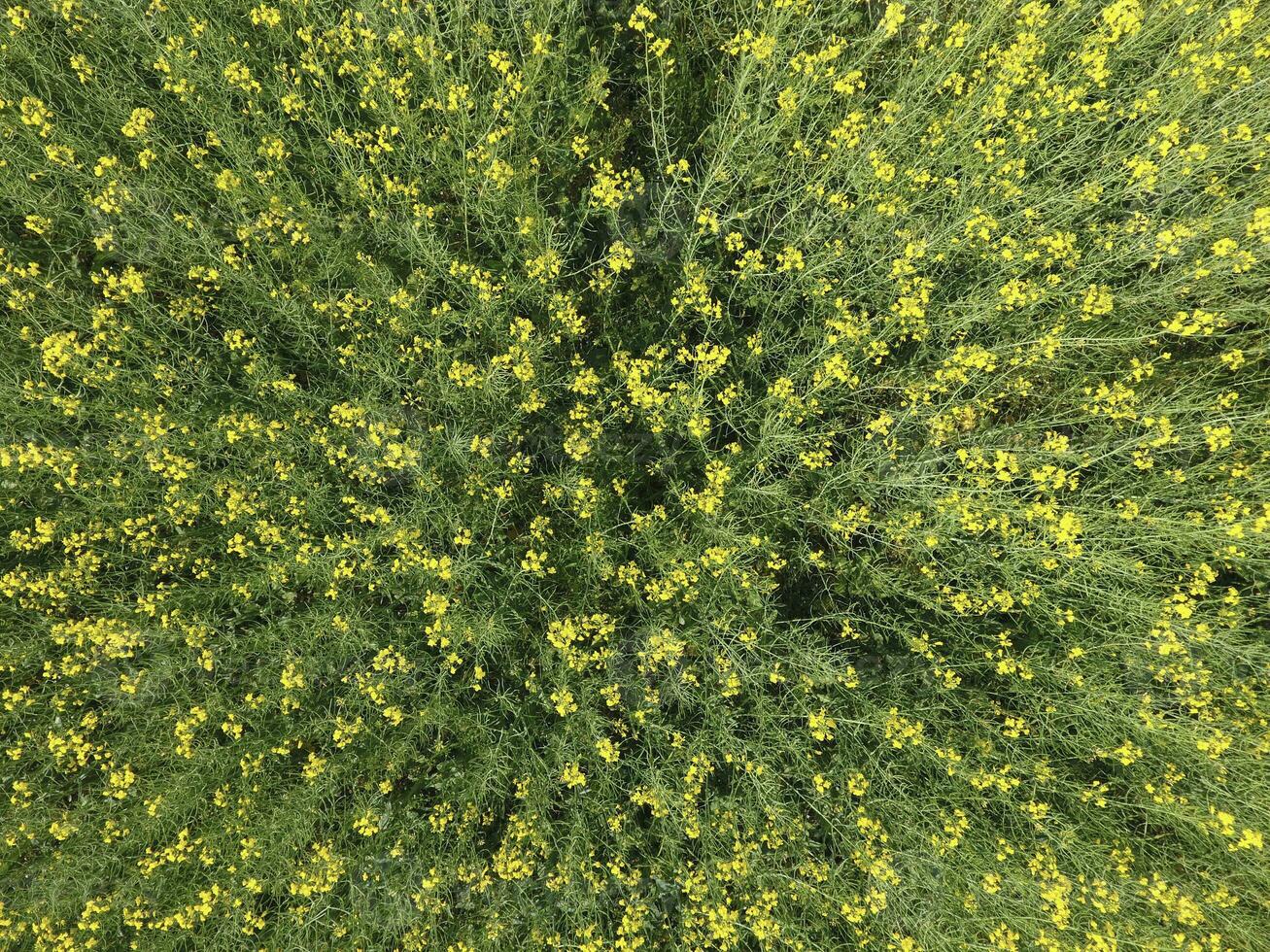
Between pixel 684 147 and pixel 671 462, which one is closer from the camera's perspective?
pixel 671 462

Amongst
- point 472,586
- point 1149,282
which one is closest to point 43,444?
point 472,586

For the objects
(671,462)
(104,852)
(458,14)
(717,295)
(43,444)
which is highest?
(458,14)

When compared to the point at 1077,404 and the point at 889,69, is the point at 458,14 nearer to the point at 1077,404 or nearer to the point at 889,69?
the point at 889,69

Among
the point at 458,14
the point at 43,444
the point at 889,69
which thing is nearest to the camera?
the point at 458,14

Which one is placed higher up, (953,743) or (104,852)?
(104,852)

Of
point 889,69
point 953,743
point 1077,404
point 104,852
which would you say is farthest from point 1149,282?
point 104,852

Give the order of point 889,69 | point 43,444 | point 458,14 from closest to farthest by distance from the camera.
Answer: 1. point 458,14
2. point 43,444
3. point 889,69
